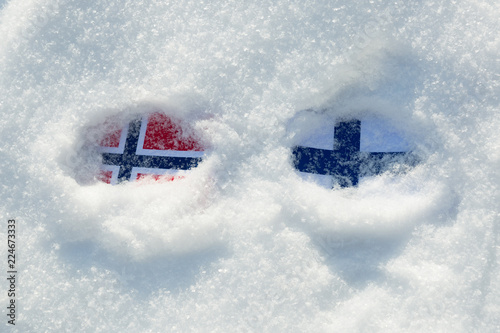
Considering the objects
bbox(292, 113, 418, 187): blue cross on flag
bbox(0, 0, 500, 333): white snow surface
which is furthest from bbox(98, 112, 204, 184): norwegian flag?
bbox(292, 113, 418, 187): blue cross on flag

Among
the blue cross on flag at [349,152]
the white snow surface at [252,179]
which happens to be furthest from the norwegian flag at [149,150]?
the blue cross on flag at [349,152]

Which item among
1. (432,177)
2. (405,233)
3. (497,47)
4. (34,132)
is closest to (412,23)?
(497,47)

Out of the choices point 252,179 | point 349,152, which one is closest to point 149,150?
point 252,179

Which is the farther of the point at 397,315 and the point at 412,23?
the point at 412,23

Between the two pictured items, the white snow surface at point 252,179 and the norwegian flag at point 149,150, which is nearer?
the white snow surface at point 252,179

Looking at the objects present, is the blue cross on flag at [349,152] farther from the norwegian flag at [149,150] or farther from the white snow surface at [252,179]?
the norwegian flag at [149,150]

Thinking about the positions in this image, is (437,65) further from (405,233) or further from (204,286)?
(204,286)
